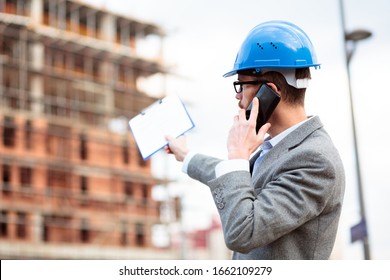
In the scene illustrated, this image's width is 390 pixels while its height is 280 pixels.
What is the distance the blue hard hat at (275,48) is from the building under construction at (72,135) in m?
37.1

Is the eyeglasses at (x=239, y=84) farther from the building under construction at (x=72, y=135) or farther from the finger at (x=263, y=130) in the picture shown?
the building under construction at (x=72, y=135)

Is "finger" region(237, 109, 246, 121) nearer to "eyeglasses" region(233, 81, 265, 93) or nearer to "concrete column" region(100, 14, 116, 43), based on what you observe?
"eyeglasses" region(233, 81, 265, 93)

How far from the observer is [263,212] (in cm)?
178

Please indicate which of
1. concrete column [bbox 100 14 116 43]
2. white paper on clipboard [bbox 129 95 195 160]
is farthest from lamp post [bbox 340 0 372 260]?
concrete column [bbox 100 14 116 43]

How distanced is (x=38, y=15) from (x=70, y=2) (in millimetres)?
2066

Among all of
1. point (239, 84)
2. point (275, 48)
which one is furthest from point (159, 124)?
point (275, 48)

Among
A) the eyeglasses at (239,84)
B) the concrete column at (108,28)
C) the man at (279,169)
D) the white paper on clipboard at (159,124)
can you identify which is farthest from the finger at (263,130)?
the concrete column at (108,28)

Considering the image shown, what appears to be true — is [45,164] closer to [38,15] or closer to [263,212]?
[38,15]

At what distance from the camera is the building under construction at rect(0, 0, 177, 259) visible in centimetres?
3944

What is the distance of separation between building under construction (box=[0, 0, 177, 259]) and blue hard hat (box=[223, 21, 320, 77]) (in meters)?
37.1

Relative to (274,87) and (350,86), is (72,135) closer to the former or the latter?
(350,86)

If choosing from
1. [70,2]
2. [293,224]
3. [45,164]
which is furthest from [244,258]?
[70,2]

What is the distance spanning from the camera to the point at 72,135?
41.4 meters

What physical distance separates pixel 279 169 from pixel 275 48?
0.95ft
